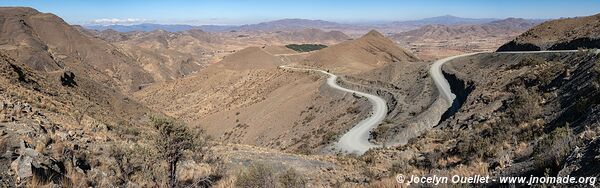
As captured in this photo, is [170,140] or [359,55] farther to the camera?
[359,55]

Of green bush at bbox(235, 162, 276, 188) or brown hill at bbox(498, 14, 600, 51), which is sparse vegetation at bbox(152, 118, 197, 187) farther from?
brown hill at bbox(498, 14, 600, 51)

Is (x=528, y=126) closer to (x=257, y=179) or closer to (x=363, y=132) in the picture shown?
(x=257, y=179)

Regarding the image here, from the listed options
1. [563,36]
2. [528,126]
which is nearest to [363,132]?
[528,126]

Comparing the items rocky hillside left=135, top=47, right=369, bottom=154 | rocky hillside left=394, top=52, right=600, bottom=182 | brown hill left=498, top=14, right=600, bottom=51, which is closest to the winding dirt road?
rocky hillside left=135, top=47, right=369, bottom=154

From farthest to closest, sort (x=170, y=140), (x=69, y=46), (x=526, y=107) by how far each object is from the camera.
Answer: (x=69, y=46) → (x=526, y=107) → (x=170, y=140)

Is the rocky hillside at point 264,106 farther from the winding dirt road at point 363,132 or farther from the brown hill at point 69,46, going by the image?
the brown hill at point 69,46

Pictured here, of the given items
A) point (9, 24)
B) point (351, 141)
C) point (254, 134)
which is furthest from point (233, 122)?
point (9, 24)
